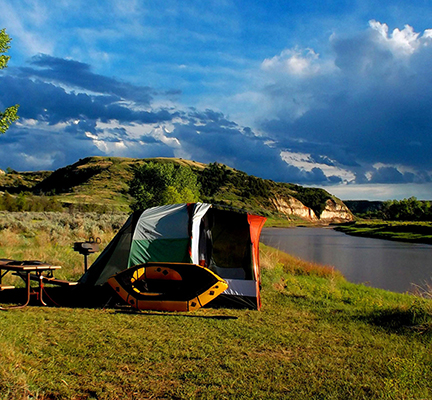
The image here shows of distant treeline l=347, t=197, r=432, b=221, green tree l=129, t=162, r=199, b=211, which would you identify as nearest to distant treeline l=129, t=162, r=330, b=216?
green tree l=129, t=162, r=199, b=211

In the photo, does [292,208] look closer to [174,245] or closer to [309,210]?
[309,210]

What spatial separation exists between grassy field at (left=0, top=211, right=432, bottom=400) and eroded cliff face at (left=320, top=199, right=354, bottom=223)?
467 feet

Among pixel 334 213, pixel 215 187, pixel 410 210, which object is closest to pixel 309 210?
pixel 334 213

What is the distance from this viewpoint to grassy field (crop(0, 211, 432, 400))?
4.30m

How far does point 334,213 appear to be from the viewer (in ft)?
500

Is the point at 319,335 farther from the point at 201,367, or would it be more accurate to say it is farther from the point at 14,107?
the point at 14,107

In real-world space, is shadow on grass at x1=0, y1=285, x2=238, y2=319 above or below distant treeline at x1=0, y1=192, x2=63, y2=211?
below

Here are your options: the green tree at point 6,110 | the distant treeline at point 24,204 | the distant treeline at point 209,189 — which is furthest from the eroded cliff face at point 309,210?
the green tree at point 6,110

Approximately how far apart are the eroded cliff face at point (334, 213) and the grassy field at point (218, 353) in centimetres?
14236

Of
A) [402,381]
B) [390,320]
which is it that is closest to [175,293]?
[390,320]

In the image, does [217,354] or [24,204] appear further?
[24,204]

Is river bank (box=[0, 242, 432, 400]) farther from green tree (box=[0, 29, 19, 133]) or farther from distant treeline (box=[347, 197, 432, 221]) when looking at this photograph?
distant treeline (box=[347, 197, 432, 221])

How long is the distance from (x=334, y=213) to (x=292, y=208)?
27386 millimetres

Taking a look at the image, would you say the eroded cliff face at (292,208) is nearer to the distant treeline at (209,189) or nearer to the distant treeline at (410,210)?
the distant treeline at (209,189)
